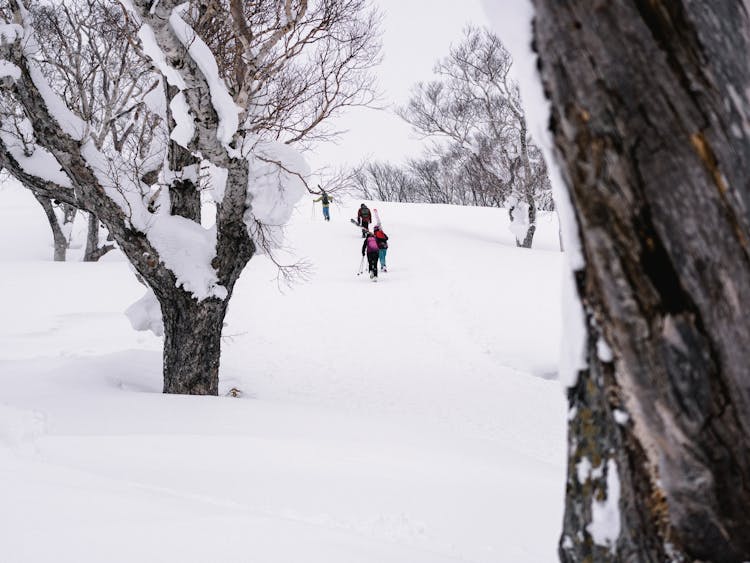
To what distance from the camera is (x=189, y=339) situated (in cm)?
581

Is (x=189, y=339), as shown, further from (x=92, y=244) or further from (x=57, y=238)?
(x=57, y=238)

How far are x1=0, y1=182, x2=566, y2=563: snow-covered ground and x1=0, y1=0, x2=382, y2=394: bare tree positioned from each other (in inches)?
40.0

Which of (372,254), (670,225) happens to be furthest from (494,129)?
(670,225)

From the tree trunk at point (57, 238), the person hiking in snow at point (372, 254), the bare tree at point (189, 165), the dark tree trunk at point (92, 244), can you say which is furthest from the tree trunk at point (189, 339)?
the tree trunk at point (57, 238)

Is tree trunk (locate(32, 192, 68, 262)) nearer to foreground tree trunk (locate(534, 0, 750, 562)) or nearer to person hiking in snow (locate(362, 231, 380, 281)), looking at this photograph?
person hiking in snow (locate(362, 231, 380, 281))

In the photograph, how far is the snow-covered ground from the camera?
2268mm

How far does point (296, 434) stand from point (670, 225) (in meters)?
3.70

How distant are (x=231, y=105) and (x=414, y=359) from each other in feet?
18.8

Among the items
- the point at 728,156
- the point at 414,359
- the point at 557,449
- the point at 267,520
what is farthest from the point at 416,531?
the point at 414,359

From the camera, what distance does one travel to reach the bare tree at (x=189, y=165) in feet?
14.3

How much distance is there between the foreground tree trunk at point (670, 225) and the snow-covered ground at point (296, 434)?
4.62 ft

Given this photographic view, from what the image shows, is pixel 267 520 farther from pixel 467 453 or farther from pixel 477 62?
pixel 477 62

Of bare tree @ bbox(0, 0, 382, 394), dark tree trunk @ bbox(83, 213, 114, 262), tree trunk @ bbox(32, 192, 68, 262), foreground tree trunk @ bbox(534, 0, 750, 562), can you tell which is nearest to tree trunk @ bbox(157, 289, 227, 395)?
bare tree @ bbox(0, 0, 382, 394)

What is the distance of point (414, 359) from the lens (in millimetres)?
9086
